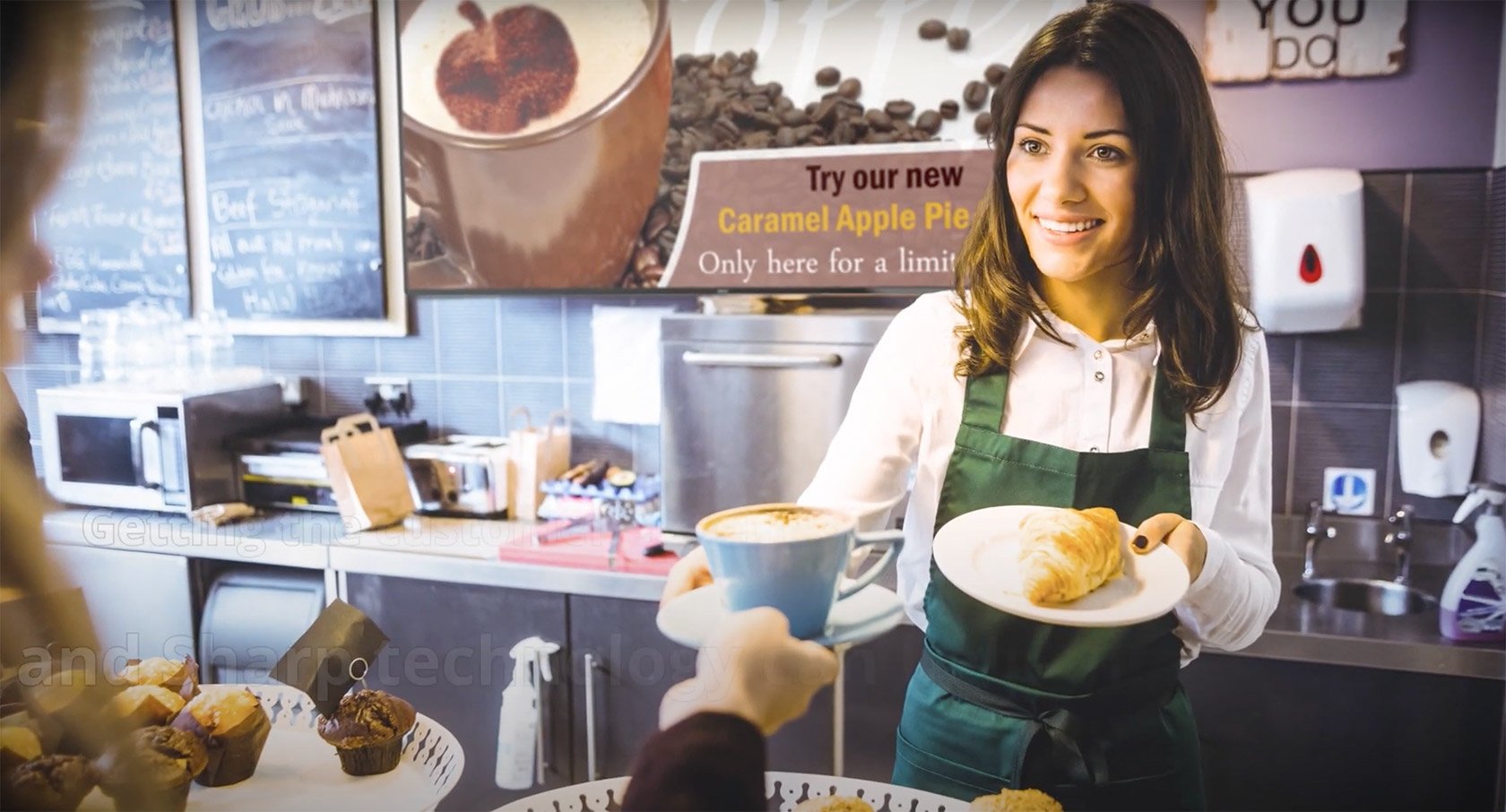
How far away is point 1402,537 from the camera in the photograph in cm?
131

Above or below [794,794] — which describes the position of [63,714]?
above

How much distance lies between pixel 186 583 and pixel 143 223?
1.81ft

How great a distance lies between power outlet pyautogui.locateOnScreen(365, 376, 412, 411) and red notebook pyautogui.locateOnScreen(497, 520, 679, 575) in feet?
2.62

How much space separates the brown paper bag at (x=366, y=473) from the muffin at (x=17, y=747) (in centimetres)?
62

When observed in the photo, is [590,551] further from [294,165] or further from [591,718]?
[294,165]

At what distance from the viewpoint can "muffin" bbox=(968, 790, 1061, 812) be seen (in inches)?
42.1

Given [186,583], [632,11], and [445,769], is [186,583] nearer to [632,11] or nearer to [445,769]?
[445,769]

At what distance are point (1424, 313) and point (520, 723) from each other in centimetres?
128

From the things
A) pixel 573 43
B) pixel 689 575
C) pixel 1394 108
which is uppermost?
pixel 573 43

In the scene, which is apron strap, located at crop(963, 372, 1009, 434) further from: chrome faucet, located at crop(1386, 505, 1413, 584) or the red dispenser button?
chrome faucet, located at crop(1386, 505, 1413, 584)

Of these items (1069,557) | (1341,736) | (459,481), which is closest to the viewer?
(1069,557)

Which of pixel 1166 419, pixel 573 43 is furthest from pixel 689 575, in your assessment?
pixel 573 43

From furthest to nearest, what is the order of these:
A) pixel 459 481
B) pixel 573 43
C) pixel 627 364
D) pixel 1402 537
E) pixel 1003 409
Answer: pixel 627 364, pixel 459 481, pixel 573 43, pixel 1402 537, pixel 1003 409

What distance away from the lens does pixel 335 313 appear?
7.40 ft
